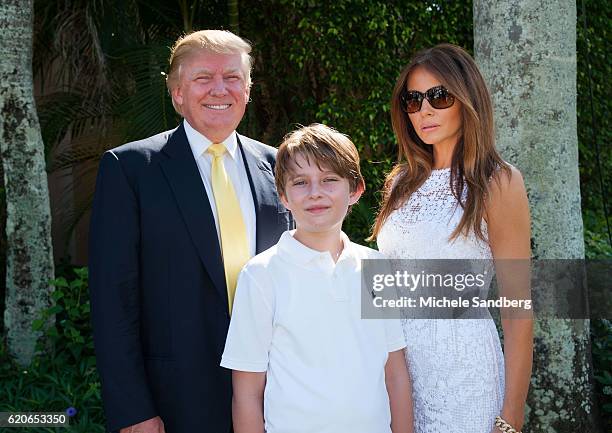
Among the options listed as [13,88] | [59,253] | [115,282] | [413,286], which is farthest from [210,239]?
[59,253]

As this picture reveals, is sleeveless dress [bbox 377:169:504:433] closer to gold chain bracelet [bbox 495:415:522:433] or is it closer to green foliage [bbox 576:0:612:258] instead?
gold chain bracelet [bbox 495:415:522:433]

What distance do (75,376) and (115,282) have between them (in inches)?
107

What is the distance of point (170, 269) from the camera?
2.48 metres

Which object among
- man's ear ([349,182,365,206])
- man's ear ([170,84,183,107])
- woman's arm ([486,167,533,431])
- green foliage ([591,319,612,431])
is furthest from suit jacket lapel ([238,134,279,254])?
green foliage ([591,319,612,431])

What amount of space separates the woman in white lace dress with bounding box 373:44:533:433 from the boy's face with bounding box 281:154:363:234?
307 mm

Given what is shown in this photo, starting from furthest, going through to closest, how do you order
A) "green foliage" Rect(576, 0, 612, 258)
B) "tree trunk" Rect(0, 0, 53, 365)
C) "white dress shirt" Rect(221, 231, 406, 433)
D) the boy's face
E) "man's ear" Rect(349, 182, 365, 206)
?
"green foliage" Rect(576, 0, 612, 258) → "tree trunk" Rect(0, 0, 53, 365) → "man's ear" Rect(349, 182, 365, 206) → the boy's face → "white dress shirt" Rect(221, 231, 406, 433)

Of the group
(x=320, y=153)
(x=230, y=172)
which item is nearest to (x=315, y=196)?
(x=320, y=153)

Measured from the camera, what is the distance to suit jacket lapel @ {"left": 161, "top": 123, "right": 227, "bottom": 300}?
2473 mm

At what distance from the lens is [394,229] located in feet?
8.32

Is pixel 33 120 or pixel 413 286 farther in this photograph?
pixel 33 120

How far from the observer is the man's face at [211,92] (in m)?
2.62

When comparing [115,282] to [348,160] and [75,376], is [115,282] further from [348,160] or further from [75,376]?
[75,376]

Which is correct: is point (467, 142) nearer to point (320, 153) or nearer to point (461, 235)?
point (461, 235)

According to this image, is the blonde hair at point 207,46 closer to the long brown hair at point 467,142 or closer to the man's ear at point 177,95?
the man's ear at point 177,95
